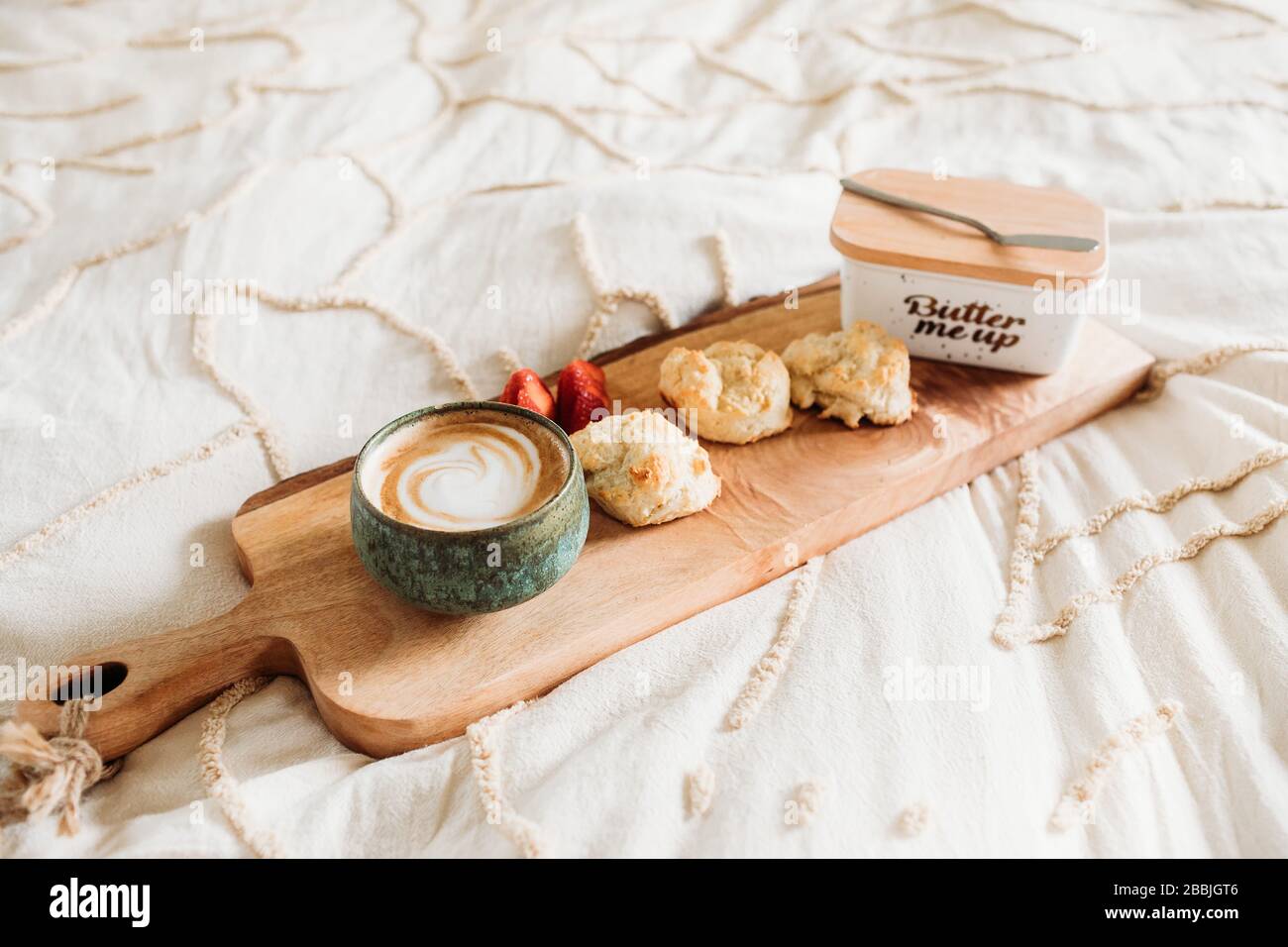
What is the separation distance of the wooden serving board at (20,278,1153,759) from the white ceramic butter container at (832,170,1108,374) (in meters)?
0.05

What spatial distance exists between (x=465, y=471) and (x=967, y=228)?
780 millimetres

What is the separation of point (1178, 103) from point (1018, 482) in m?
0.98

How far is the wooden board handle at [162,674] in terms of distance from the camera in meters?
1.03

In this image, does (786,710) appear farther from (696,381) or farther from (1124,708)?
(696,381)

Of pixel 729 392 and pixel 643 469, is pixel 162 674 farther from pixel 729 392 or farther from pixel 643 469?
pixel 729 392

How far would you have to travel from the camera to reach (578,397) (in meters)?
1.35

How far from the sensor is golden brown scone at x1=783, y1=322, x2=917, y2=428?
4.44ft

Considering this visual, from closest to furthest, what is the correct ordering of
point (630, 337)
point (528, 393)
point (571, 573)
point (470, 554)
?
1. point (470, 554)
2. point (571, 573)
3. point (528, 393)
4. point (630, 337)


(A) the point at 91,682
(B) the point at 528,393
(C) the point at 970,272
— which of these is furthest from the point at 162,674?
(C) the point at 970,272

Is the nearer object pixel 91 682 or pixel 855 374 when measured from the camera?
pixel 91 682

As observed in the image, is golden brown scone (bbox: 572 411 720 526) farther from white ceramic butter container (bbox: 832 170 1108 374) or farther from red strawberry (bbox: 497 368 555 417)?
white ceramic butter container (bbox: 832 170 1108 374)

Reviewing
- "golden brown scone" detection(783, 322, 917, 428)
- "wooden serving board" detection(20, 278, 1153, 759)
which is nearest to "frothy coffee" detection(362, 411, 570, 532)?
"wooden serving board" detection(20, 278, 1153, 759)

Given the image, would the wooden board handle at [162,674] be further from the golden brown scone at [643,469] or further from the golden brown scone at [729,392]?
the golden brown scone at [729,392]

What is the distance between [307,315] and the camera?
1519 mm
